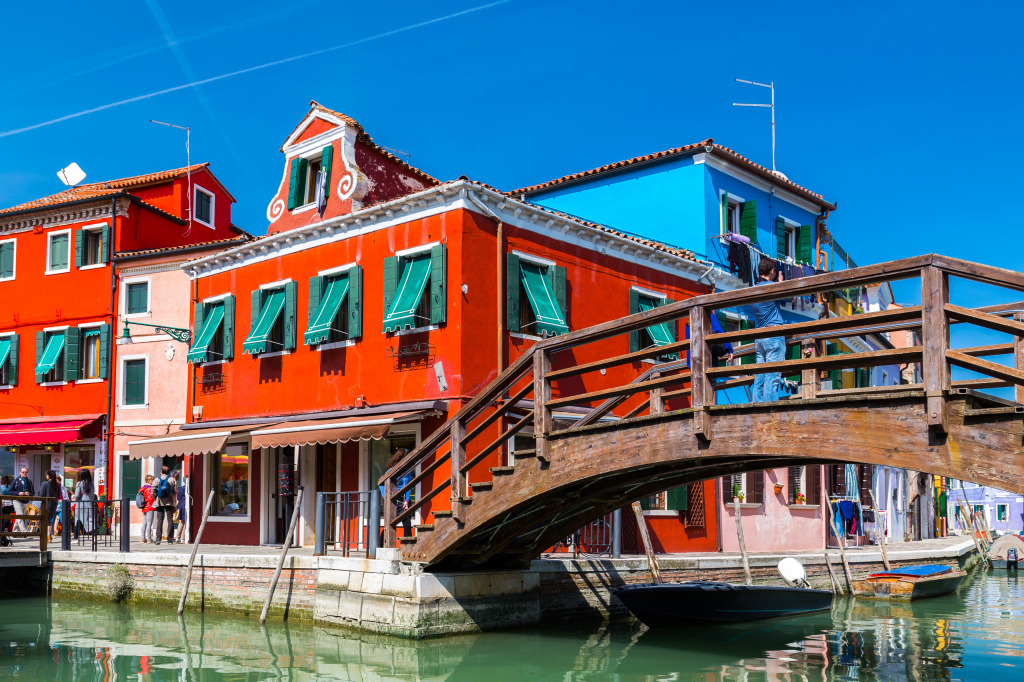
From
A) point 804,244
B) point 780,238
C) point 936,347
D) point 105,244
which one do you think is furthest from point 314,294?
point 936,347

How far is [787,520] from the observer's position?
2233 cm

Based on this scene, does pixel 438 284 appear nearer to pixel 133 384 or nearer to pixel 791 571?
pixel 791 571

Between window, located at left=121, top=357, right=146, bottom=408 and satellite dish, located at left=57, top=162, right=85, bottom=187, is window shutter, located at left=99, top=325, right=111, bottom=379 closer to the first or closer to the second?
window, located at left=121, top=357, right=146, bottom=408

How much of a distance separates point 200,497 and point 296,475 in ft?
9.40

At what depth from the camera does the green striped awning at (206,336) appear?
20.4m

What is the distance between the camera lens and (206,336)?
67.3ft

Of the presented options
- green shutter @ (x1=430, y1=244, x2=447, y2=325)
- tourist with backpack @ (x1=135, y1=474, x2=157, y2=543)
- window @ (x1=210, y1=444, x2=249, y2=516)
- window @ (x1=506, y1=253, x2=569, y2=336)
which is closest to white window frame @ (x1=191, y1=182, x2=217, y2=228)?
window @ (x1=210, y1=444, x2=249, y2=516)

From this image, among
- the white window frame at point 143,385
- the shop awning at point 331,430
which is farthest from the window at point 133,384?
the shop awning at point 331,430

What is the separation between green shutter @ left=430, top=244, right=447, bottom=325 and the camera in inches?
645

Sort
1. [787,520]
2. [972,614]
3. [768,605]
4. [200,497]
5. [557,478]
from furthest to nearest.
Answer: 1. [787,520]
2. [200,497]
3. [972,614]
4. [768,605]
5. [557,478]

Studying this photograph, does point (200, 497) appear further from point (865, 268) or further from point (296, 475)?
point (865, 268)

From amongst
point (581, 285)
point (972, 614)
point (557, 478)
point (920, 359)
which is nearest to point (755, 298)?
point (920, 359)

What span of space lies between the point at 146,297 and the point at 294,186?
800cm

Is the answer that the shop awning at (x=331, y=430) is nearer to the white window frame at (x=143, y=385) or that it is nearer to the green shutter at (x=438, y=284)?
the green shutter at (x=438, y=284)
